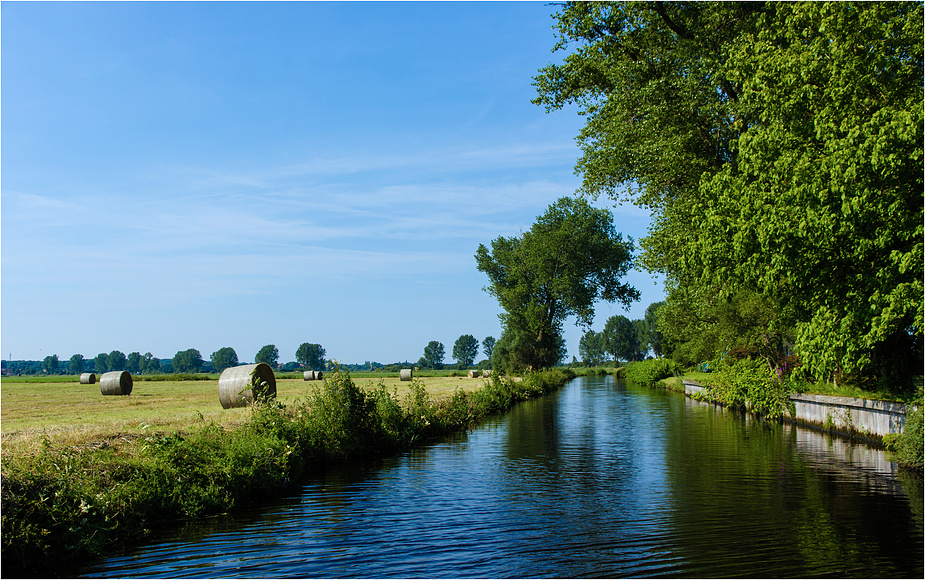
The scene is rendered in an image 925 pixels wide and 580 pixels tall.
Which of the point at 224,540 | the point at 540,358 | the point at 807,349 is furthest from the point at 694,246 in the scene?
the point at 540,358

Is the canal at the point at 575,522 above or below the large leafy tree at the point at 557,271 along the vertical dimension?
below

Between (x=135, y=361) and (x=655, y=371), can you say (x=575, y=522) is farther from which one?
(x=135, y=361)

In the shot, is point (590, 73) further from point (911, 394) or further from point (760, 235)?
point (911, 394)

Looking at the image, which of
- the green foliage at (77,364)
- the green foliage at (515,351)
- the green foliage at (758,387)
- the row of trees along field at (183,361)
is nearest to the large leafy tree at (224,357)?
the row of trees along field at (183,361)

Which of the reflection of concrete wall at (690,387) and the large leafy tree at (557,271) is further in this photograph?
the large leafy tree at (557,271)

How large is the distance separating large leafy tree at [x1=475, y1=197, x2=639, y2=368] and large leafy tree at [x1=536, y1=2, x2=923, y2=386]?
42.8m

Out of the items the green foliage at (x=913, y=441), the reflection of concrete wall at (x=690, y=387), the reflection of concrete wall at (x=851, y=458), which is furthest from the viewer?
the reflection of concrete wall at (x=690, y=387)

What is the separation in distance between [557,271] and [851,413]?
45887 mm

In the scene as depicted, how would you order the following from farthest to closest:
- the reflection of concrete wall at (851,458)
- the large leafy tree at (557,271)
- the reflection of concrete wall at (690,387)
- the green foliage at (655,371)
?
the green foliage at (655,371) < the large leafy tree at (557,271) < the reflection of concrete wall at (690,387) < the reflection of concrete wall at (851,458)

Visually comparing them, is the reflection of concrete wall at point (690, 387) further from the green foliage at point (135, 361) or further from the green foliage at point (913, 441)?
the green foliage at point (135, 361)

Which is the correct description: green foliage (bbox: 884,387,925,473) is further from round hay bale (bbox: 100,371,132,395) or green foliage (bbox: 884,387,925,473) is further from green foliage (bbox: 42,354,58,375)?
green foliage (bbox: 42,354,58,375)

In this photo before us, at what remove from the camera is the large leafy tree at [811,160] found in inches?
524

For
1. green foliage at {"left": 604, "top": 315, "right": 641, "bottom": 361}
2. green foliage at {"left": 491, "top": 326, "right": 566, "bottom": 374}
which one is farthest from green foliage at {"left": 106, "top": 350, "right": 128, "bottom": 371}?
green foliage at {"left": 604, "top": 315, "right": 641, "bottom": 361}

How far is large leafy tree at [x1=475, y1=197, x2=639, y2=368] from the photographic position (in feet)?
213
